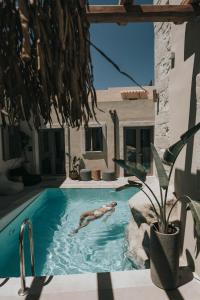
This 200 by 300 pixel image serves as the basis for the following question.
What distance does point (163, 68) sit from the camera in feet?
19.7

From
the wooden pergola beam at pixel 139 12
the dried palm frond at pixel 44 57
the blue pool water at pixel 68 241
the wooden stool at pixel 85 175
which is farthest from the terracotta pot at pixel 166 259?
the wooden stool at pixel 85 175

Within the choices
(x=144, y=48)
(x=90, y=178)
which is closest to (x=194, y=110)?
(x=90, y=178)

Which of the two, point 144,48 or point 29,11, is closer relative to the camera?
point 29,11

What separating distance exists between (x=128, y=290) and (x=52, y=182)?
1048 centimetres

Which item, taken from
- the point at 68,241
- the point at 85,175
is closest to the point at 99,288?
the point at 68,241

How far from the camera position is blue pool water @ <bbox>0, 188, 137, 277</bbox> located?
18.0 ft

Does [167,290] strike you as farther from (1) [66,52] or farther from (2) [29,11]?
(2) [29,11]

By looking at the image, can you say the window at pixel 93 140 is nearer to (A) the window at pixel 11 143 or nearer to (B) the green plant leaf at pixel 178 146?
(A) the window at pixel 11 143

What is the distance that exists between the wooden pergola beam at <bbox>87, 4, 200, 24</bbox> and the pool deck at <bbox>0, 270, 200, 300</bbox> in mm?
3885

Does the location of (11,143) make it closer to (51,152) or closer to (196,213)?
(51,152)

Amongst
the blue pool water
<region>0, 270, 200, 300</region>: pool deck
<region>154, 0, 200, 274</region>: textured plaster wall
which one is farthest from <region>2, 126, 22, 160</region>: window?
<region>0, 270, 200, 300</region>: pool deck

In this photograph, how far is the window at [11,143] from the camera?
1232cm

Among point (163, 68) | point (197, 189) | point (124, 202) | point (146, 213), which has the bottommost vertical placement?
point (124, 202)

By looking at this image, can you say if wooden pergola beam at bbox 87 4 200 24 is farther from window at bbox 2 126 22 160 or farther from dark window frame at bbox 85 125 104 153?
dark window frame at bbox 85 125 104 153
